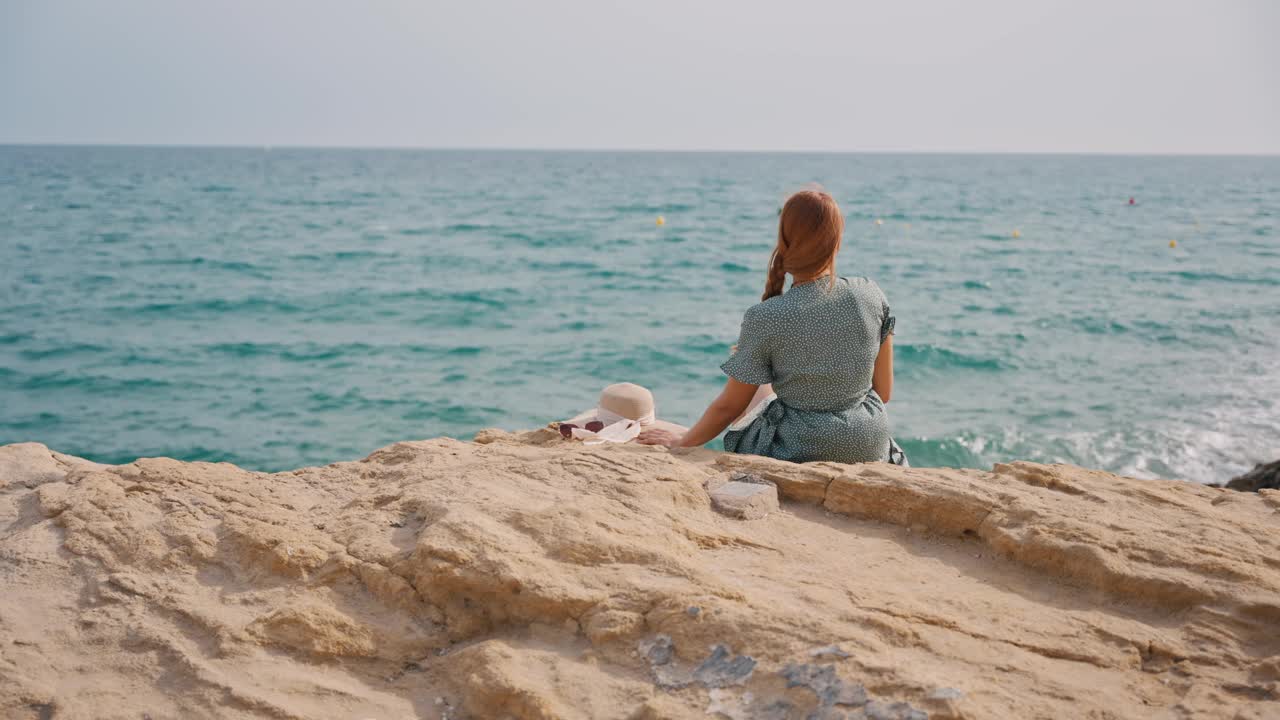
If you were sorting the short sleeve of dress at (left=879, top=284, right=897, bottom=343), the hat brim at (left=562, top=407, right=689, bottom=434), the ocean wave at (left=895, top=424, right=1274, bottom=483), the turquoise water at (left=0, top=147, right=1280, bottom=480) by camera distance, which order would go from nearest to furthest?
the short sleeve of dress at (left=879, top=284, right=897, bottom=343) < the hat brim at (left=562, top=407, right=689, bottom=434) < the ocean wave at (left=895, top=424, right=1274, bottom=483) < the turquoise water at (left=0, top=147, right=1280, bottom=480)

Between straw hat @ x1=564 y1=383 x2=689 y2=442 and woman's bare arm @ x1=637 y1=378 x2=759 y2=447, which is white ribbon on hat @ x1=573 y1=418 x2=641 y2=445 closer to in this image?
straw hat @ x1=564 y1=383 x2=689 y2=442

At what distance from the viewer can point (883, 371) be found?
12.0 feet

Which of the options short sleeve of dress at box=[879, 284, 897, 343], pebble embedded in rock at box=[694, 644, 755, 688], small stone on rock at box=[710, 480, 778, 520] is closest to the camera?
pebble embedded in rock at box=[694, 644, 755, 688]

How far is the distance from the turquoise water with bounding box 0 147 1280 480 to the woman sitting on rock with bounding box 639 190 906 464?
16.7 feet

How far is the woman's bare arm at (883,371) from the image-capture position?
3.60 meters

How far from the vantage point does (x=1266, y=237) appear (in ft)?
77.8

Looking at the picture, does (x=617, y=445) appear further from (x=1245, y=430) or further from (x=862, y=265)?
(x=862, y=265)

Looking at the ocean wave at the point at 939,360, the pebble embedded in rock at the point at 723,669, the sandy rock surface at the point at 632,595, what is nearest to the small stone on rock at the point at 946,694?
the sandy rock surface at the point at 632,595

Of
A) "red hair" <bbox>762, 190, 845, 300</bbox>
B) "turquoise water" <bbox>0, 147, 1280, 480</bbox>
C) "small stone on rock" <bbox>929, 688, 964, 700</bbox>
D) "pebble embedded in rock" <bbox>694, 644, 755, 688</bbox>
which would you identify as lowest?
"turquoise water" <bbox>0, 147, 1280, 480</bbox>

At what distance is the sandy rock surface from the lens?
204 cm

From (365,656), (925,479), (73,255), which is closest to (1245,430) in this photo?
(925,479)

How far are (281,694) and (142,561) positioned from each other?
779 millimetres

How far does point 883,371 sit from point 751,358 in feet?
2.23

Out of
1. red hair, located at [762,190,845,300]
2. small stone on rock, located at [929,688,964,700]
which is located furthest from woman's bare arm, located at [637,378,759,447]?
small stone on rock, located at [929,688,964,700]
